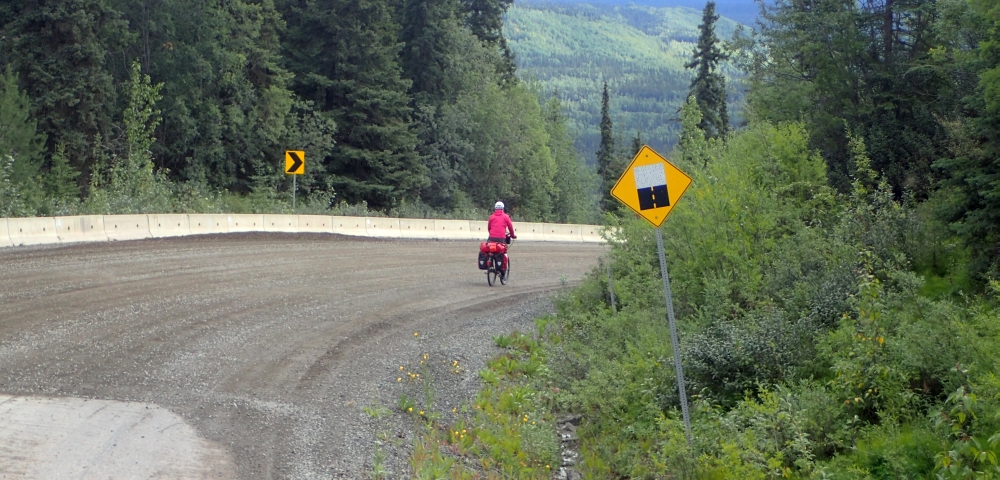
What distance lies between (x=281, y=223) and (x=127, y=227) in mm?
7067

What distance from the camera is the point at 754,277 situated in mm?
14234

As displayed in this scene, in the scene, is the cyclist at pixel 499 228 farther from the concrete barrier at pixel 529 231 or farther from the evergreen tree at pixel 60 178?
the evergreen tree at pixel 60 178

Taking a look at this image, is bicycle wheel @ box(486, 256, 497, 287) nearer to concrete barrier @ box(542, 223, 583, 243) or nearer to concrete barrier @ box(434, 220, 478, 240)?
concrete barrier @ box(434, 220, 478, 240)

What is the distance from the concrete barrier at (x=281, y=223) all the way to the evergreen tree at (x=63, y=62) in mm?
12166

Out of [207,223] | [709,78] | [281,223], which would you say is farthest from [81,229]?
[709,78]

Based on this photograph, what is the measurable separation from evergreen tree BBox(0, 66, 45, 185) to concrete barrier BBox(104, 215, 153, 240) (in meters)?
11.3

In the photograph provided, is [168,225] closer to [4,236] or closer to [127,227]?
[127,227]

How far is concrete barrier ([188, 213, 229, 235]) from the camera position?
27.3 m

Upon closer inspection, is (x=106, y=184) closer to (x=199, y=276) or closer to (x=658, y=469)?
(x=199, y=276)

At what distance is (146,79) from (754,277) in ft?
104

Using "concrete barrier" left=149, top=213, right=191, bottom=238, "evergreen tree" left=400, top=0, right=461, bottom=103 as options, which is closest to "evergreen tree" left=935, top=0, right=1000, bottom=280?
"concrete barrier" left=149, top=213, right=191, bottom=238

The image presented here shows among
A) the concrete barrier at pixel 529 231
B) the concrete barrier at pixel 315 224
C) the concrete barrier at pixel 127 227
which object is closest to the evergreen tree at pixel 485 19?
the concrete barrier at pixel 529 231

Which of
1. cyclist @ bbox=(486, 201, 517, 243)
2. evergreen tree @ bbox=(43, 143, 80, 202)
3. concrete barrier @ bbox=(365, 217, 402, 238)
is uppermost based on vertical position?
evergreen tree @ bbox=(43, 143, 80, 202)

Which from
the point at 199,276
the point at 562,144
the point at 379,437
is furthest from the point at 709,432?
the point at 562,144
